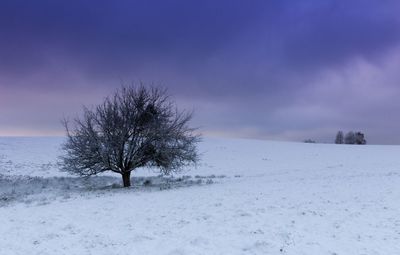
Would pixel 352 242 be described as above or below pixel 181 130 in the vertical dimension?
below

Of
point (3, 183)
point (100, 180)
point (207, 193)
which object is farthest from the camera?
point (100, 180)

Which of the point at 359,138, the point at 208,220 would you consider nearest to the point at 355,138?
the point at 359,138

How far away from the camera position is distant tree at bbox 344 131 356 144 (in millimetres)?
135250

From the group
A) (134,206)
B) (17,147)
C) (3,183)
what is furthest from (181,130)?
(17,147)

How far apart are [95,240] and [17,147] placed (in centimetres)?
4557

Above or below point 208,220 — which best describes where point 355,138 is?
above

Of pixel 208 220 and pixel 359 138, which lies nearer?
pixel 208 220

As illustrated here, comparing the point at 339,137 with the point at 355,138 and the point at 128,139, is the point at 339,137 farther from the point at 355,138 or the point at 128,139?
the point at 128,139

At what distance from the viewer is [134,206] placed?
16.3 m

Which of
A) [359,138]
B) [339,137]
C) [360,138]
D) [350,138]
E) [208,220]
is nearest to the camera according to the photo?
[208,220]

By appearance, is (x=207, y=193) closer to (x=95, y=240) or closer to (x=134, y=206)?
(x=134, y=206)

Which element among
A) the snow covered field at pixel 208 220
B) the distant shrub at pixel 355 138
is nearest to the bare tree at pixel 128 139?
the snow covered field at pixel 208 220

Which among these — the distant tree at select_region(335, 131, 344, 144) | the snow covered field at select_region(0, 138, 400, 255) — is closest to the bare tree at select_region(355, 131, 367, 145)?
the distant tree at select_region(335, 131, 344, 144)

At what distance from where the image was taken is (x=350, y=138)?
450 feet
